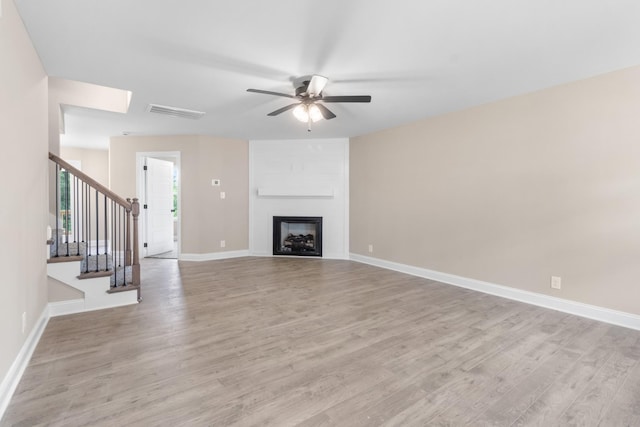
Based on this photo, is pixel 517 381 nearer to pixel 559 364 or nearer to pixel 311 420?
pixel 559 364

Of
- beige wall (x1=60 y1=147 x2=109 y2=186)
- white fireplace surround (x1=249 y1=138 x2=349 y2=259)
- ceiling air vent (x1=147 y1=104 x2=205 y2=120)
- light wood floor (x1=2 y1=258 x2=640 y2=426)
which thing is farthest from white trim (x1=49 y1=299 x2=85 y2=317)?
beige wall (x1=60 y1=147 x2=109 y2=186)

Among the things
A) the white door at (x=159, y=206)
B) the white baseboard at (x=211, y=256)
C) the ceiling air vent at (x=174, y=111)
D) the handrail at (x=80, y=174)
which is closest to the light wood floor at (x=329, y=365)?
the handrail at (x=80, y=174)

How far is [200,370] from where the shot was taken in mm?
2074

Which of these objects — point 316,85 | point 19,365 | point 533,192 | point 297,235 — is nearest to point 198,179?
point 297,235

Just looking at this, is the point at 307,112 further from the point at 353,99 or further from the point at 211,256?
the point at 211,256

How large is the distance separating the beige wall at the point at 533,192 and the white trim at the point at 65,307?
4283 millimetres

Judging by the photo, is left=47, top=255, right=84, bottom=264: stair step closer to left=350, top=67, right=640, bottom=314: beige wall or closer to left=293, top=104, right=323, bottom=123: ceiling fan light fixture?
left=293, top=104, right=323, bottom=123: ceiling fan light fixture

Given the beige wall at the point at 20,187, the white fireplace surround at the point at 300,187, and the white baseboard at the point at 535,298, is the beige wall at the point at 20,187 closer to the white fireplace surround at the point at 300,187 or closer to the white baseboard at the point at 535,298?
the white fireplace surround at the point at 300,187

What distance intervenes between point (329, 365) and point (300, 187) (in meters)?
4.28

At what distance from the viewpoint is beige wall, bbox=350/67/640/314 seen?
113 inches

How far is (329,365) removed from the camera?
2.14 meters

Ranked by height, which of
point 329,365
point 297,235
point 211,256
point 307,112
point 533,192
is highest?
point 307,112

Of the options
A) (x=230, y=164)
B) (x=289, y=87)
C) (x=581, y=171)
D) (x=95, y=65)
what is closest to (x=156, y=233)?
(x=230, y=164)

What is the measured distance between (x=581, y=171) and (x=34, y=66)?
5.21m
